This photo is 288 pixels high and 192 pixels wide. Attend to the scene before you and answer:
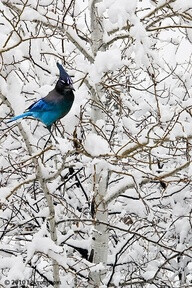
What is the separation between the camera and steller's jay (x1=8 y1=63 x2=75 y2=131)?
385 cm

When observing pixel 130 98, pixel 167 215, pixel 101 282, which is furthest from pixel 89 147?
pixel 167 215

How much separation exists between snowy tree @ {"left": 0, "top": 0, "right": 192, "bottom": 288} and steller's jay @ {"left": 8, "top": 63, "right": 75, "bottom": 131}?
84 mm

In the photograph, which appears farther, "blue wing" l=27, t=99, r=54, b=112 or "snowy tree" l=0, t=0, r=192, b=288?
"blue wing" l=27, t=99, r=54, b=112

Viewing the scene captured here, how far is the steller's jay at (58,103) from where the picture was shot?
3846 millimetres

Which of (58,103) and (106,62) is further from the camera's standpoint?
(58,103)

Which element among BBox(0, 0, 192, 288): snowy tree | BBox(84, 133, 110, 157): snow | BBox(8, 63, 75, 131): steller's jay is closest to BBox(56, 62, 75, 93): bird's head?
BBox(8, 63, 75, 131): steller's jay

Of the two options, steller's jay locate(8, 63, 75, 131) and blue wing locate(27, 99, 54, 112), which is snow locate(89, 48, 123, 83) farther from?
blue wing locate(27, 99, 54, 112)

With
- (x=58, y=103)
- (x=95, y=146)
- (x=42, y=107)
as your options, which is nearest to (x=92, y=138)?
(x=95, y=146)

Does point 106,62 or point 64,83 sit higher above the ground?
point 106,62

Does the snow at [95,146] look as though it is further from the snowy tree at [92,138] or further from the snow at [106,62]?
the snow at [106,62]

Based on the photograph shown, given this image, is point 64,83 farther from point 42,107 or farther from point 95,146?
point 95,146

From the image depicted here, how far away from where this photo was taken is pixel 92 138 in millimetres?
3627

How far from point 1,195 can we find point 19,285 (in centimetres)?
207

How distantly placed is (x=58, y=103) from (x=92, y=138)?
0.46 meters
